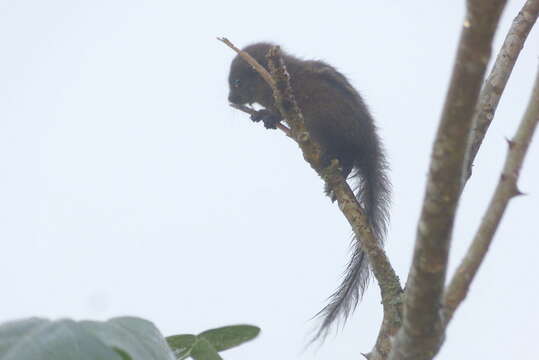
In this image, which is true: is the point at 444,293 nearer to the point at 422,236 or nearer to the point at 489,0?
the point at 422,236

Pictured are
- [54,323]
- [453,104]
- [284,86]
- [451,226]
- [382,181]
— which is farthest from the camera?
[382,181]

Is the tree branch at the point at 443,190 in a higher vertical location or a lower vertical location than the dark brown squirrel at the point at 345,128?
lower

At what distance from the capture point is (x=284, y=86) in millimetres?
3541

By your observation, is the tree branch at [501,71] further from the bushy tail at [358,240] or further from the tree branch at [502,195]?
the tree branch at [502,195]

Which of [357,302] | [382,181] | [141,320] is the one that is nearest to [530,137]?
[141,320]

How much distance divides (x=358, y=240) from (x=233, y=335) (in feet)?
5.21

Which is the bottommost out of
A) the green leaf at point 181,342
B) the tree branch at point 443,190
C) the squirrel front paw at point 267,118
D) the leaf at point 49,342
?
the green leaf at point 181,342

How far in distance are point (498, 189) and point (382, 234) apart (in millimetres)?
3484

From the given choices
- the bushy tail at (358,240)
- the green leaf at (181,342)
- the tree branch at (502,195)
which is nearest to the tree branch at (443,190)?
the tree branch at (502,195)

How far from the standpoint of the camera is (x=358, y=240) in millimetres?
3488

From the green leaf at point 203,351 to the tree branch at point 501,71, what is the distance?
178 centimetres

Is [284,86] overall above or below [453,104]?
above

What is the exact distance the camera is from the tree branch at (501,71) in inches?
134

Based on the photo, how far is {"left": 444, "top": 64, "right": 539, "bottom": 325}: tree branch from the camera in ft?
5.53
